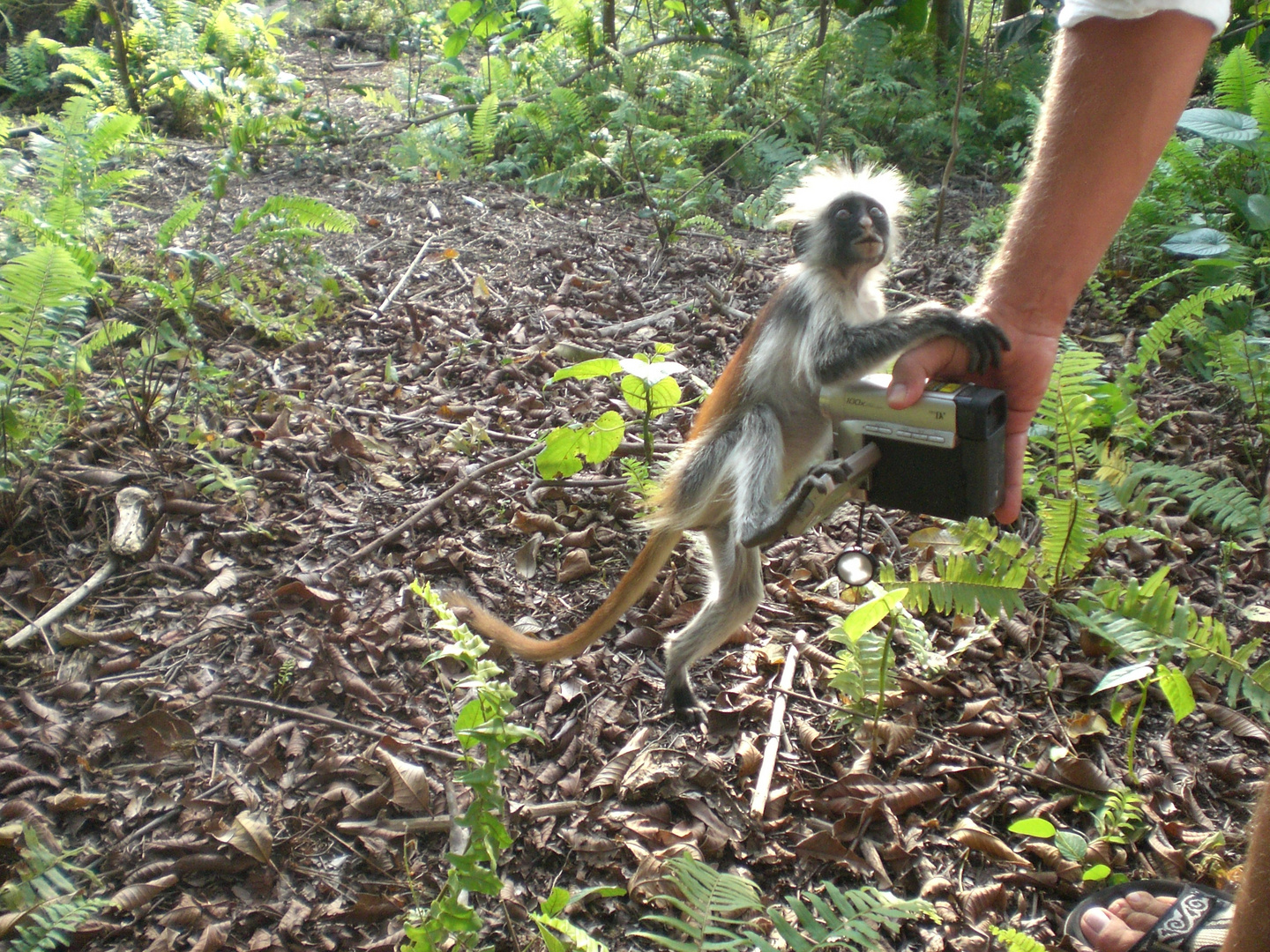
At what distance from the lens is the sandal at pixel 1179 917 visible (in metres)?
2.50

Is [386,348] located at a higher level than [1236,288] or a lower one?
lower

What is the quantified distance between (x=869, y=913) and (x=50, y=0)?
58.3ft

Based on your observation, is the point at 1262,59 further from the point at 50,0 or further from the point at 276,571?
the point at 50,0

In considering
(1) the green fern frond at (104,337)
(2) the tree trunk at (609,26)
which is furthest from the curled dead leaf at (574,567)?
(2) the tree trunk at (609,26)

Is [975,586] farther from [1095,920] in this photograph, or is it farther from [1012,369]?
[1095,920]

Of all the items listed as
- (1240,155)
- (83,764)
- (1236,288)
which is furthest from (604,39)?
(83,764)

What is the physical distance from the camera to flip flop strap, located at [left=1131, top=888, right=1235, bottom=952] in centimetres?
249

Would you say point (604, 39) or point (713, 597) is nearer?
point (713, 597)

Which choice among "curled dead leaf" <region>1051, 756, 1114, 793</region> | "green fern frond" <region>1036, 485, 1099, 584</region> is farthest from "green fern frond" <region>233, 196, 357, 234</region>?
"curled dead leaf" <region>1051, 756, 1114, 793</region>

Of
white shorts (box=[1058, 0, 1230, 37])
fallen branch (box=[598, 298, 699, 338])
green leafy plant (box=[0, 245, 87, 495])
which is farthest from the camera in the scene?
fallen branch (box=[598, 298, 699, 338])

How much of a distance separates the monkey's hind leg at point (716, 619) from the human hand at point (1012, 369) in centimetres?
118

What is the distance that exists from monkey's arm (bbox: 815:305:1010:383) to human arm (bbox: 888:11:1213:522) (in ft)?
0.33

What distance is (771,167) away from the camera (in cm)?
868

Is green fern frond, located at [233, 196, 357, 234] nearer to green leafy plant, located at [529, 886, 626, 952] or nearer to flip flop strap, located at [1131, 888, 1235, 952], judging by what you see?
green leafy plant, located at [529, 886, 626, 952]
